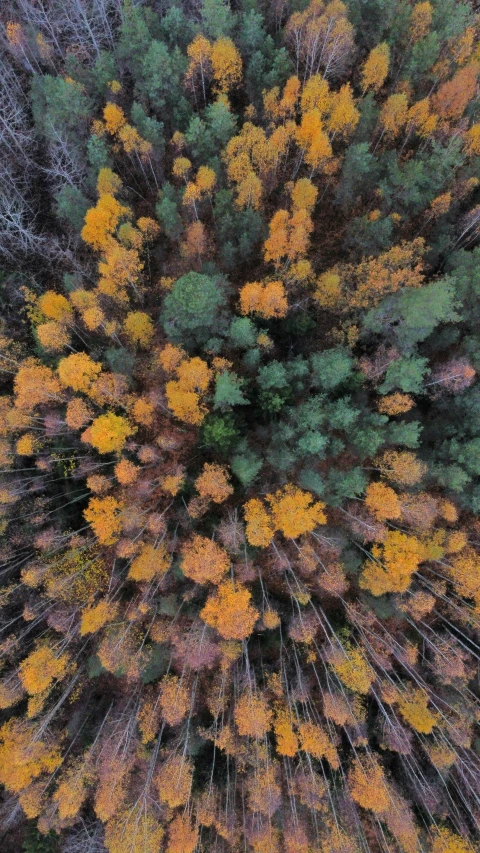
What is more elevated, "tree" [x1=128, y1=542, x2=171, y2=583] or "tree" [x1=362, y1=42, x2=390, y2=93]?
"tree" [x1=362, y1=42, x2=390, y2=93]

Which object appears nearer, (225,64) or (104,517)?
(104,517)

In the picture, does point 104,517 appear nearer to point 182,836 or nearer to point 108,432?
point 108,432

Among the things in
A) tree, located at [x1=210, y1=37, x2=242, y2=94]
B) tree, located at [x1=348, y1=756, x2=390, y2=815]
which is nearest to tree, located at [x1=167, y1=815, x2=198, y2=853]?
tree, located at [x1=348, y1=756, x2=390, y2=815]

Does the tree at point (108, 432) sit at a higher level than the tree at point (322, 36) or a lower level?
lower

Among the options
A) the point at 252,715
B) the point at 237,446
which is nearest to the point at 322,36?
the point at 237,446

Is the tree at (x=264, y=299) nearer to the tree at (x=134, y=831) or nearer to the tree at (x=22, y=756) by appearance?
the tree at (x=22, y=756)

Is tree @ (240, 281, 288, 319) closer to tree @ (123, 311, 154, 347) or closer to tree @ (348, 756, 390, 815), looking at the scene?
tree @ (123, 311, 154, 347)

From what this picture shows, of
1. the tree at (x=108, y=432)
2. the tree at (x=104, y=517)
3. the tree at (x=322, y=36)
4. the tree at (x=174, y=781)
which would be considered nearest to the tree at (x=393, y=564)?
the tree at (x=104, y=517)

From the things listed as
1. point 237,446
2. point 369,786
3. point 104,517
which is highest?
point 237,446

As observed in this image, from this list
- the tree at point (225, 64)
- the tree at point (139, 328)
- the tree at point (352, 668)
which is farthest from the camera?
the tree at point (139, 328)
